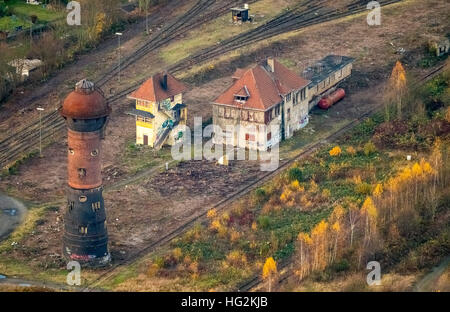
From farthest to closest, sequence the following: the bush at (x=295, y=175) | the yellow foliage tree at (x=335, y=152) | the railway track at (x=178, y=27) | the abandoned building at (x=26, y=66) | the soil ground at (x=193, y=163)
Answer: the railway track at (x=178, y=27), the abandoned building at (x=26, y=66), the yellow foliage tree at (x=335, y=152), the bush at (x=295, y=175), the soil ground at (x=193, y=163)

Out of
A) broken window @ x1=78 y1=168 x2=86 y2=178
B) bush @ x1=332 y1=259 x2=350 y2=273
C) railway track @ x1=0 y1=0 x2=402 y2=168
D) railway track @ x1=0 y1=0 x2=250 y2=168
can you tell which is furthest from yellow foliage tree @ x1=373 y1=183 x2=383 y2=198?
railway track @ x1=0 y1=0 x2=402 y2=168

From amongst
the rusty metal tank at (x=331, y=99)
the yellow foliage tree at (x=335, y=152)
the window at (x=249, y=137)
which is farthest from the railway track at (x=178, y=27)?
the yellow foliage tree at (x=335, y=152)

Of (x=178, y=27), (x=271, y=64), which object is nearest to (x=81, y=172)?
(x=271, y=64)

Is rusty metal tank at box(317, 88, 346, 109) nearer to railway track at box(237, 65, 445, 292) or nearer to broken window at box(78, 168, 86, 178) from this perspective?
railway track at box(237, 65, 445, 292)

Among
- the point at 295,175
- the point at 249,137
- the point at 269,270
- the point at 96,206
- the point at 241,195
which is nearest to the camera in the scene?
the point at 269,270

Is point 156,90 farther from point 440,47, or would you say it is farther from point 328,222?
point 440,47

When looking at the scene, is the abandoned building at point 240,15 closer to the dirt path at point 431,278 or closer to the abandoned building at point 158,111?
the abandoned building at point 158,111

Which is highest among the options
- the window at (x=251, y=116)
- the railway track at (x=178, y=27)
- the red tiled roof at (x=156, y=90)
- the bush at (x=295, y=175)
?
the railway track at (x=178, y=27)
